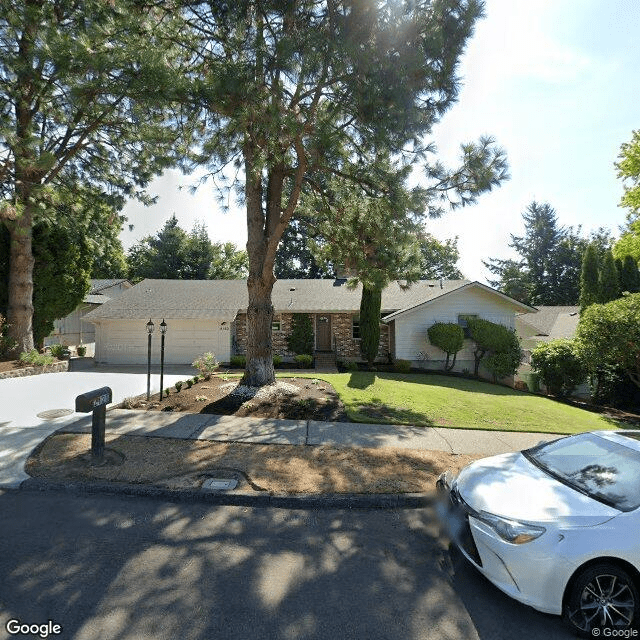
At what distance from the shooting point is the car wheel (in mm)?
2777

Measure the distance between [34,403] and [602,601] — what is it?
10212 mm

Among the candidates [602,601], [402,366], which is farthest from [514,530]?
[402,366]

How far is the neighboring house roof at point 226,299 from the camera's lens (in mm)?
18859

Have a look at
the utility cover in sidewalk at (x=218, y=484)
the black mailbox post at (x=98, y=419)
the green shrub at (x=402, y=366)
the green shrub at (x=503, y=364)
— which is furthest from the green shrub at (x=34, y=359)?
the green shrub at (x=503, y=364)

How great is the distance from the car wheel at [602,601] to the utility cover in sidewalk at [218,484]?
353 cm

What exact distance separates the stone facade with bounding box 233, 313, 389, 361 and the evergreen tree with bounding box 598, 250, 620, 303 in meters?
11.6

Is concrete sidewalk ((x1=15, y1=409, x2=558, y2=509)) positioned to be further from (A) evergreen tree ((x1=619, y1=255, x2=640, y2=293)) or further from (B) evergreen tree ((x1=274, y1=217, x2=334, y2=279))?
(B) evergreen tree ((x1=274, y1=217, x2=334, y2=279))

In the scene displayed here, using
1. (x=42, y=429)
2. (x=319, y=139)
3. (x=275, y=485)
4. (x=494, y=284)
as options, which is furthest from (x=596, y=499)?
(x=494, y=284)

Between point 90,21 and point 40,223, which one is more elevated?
point 90,21

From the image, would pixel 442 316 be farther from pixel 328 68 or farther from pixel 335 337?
pixel 328 68

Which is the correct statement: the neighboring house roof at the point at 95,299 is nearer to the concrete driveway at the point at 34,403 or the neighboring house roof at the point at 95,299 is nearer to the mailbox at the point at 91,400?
the concrete driveway at the point at 34,403

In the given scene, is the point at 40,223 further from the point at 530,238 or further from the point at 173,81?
the point at 530,238

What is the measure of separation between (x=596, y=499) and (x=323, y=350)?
17.7m

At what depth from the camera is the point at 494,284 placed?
4872 centimetres
